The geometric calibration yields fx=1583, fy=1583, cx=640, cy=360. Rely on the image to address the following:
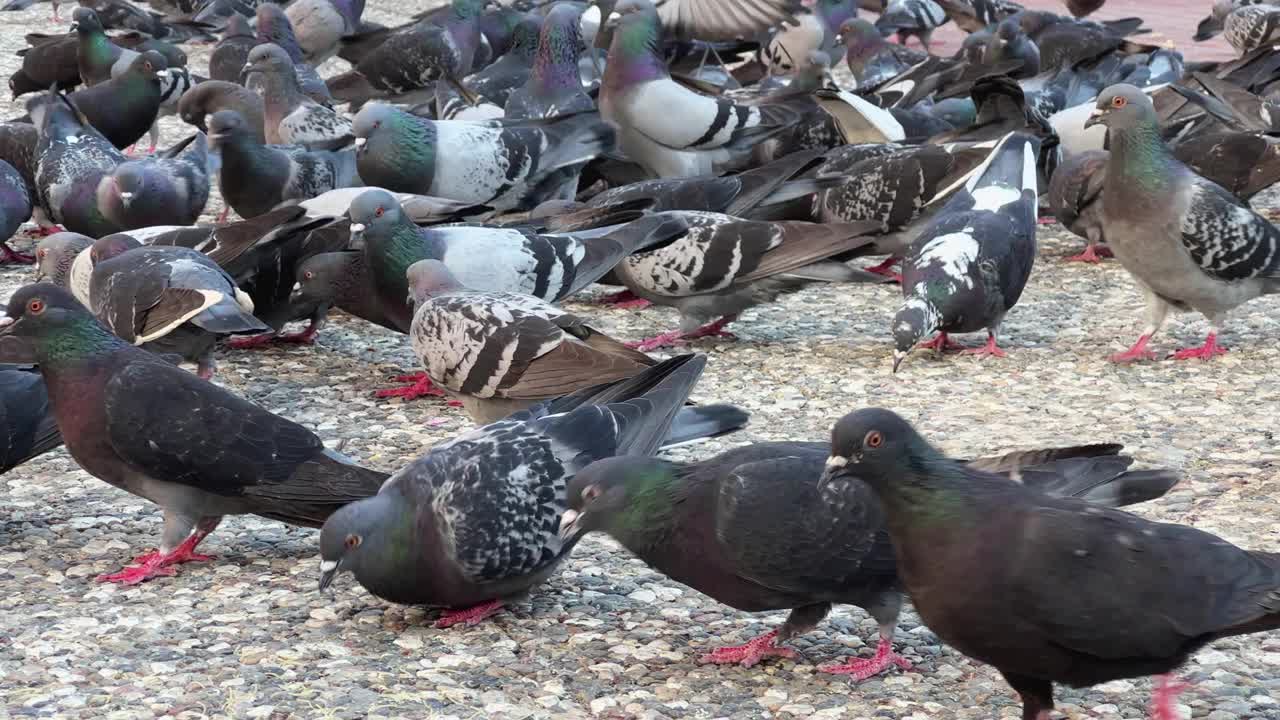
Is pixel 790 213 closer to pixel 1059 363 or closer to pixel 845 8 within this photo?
pixel 1059 363

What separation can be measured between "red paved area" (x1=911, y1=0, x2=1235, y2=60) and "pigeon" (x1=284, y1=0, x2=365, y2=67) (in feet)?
19.6

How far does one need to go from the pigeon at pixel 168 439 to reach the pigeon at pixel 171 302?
123 centimetres

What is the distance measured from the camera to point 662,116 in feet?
31.1

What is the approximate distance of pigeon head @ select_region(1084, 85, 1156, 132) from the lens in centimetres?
688

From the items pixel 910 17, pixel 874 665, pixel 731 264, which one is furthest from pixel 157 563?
pixel 910 17

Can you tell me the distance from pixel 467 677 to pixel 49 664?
3.52 ft

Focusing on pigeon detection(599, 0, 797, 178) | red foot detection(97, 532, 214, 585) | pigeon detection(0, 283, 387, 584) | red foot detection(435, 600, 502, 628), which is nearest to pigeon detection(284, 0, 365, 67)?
pigeon detection(599, 0, 797, 178)

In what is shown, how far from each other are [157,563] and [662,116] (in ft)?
17.8

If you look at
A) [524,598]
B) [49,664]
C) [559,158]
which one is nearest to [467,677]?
[524,598]

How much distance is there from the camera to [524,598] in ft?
14.7

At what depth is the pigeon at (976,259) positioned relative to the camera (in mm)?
6633

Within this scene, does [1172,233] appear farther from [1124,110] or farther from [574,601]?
[574,601]

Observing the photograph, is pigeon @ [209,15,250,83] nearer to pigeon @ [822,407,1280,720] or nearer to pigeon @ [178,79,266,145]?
pigeon @ [178,79,266,145]

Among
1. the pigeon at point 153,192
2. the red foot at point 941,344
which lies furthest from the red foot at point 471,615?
the pigeon at point 153,192
